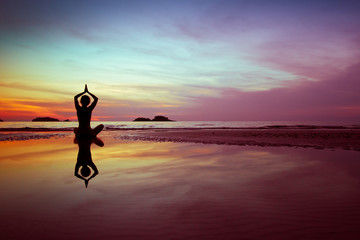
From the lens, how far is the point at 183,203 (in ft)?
15.8

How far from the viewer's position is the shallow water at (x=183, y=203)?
143 inches

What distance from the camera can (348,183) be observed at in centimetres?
638

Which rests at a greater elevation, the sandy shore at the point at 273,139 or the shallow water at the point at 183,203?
the sandy shore at the point at 273,139

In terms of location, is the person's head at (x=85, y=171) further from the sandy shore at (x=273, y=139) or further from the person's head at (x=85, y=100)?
the sandy shore at (x=273, y=139)

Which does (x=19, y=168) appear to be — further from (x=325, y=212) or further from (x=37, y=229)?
(x=325, y=212)

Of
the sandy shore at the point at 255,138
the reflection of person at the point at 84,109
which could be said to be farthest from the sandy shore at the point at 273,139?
the reflection of person at the point at 84,109

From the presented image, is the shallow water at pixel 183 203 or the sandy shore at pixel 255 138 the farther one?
the sandy shore at pixel 255 138

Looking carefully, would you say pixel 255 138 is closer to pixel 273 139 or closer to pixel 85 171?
pixel 273 139

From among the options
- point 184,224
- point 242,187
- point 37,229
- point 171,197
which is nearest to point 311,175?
point 242,187

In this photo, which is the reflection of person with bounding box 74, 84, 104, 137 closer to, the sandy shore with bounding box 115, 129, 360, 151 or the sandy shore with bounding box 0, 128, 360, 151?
the sandy shore with bounding box 0, 128, 360, 151

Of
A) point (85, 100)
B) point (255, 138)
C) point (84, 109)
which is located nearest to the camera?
point (85, 100)

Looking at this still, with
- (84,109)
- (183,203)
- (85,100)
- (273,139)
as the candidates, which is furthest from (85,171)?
(273,139)

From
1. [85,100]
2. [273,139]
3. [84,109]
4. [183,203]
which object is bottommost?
[183,203]

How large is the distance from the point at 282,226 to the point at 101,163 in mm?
7373
